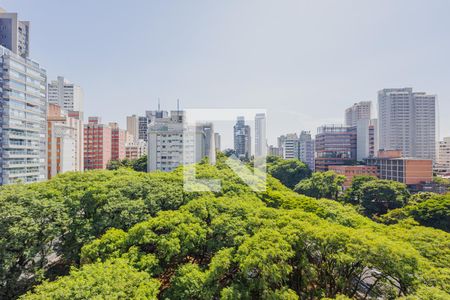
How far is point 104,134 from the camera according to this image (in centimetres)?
4656

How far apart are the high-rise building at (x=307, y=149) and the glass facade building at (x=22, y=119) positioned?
181 ft

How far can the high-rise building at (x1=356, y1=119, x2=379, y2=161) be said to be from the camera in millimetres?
43531

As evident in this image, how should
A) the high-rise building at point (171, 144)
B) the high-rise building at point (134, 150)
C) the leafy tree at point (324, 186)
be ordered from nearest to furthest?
the leafy tree at point (324, 186)
the high-rise building at point (171, 144)
the high-rise building at point (134, 150)

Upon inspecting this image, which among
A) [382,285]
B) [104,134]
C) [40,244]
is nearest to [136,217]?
[40,244]

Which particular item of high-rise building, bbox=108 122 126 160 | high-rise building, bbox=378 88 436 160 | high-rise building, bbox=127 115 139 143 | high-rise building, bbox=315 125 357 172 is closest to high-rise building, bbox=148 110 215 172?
high-rise building, bbox=108 122 126 160

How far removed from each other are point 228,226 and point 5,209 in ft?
27.3

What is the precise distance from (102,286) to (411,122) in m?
69.8

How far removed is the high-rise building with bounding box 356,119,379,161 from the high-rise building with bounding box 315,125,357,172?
0.85 metres

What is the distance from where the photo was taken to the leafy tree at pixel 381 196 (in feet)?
84.1

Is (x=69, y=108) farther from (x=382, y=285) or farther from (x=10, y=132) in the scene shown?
(x=382, y=285)

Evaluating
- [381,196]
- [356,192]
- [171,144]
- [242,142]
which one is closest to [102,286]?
[242,142]

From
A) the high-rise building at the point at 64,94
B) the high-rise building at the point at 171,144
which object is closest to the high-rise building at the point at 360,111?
the high-rise building at the point at 171,144

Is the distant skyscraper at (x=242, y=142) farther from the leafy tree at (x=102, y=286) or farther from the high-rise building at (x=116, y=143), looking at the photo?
the high-rise building at (x=116, y=143)

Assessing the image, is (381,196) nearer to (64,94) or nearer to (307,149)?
(307,149)
